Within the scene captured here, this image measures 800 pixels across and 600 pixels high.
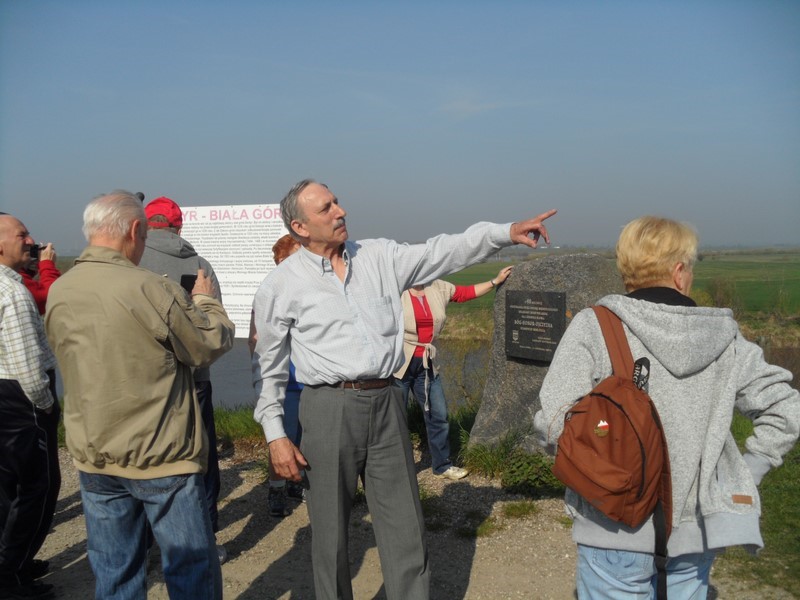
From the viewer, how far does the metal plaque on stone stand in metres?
5.84

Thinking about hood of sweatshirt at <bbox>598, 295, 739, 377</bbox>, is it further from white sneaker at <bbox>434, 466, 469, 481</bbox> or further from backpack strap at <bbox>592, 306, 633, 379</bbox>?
white sneaker at <bbox>434, 466, 469, 481</bbox>

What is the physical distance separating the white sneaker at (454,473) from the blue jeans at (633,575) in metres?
3.59

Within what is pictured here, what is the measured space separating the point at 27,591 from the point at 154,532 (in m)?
1.91

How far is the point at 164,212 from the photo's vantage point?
4578mm

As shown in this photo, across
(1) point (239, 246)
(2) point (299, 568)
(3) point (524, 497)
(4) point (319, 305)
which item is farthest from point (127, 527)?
(1) point (239, 246)

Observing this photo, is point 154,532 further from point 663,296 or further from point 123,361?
point 663,296

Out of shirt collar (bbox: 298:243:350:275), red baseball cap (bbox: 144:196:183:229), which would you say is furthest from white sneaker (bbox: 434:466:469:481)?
shirt collar (bbox: 298:243:350:275)

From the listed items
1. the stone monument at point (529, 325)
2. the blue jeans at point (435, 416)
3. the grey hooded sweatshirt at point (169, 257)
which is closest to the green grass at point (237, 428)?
the blue jeans at point (435, 416)

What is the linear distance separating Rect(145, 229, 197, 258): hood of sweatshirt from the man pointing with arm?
4.20ft

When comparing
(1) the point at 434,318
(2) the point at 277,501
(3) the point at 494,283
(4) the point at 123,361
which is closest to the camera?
(4) the point at 123,361

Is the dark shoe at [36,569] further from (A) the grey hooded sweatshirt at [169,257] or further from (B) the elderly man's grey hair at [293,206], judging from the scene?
(B) the elderly man's grey hair at [293,206]

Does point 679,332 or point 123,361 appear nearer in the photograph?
point 679,332

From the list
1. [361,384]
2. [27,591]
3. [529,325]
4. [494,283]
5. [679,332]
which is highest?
[679,332]

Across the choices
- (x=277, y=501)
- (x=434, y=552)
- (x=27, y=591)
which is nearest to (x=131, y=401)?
(x=27, y=591)
